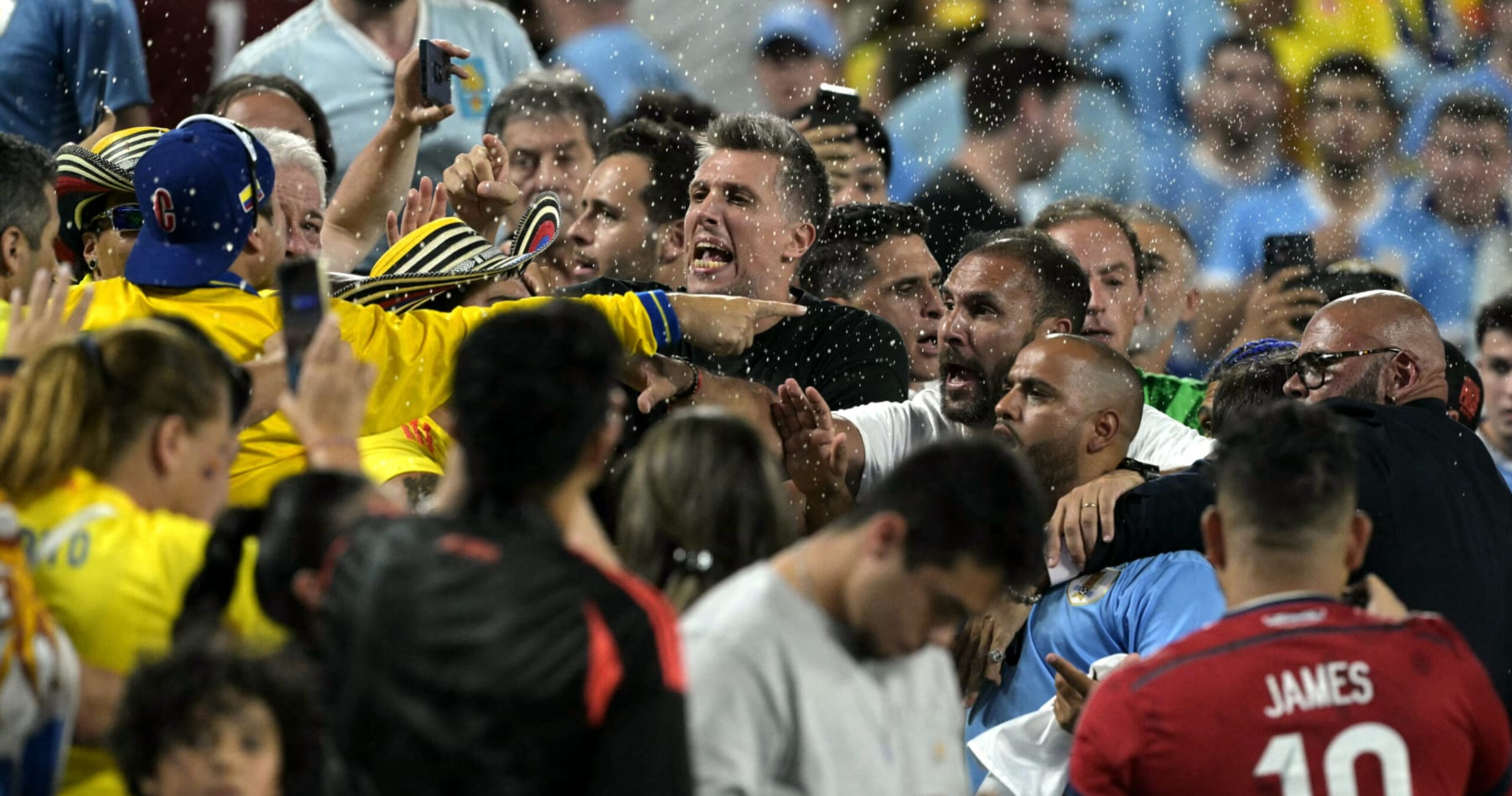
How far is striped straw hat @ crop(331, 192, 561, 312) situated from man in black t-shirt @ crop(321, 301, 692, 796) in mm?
2131

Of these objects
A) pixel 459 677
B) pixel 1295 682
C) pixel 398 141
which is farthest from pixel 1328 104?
pixel 459 677

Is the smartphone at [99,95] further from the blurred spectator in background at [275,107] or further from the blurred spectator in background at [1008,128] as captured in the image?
the blurred spectator in background at [1008,128]

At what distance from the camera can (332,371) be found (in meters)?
3.12

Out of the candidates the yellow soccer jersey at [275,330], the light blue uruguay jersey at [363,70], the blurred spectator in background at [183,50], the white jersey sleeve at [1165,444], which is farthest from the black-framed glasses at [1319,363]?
the blurred spectator in background at [183,50]

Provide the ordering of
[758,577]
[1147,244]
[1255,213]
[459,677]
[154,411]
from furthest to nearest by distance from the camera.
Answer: [1255,213] < [1147,244] < [154,411] < [758,577] < [459,677]

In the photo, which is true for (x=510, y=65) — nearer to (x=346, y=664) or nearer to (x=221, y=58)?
(x=221, y=58)

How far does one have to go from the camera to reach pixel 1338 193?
9.23 m

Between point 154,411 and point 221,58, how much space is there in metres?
4.82

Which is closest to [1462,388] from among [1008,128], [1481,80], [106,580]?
[1008,128]

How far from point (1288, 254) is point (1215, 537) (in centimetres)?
356

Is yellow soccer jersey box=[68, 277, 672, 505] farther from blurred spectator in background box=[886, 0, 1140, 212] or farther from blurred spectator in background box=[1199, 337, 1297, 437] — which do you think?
blurred spectator in background box=[886, 0, 1140, 212]

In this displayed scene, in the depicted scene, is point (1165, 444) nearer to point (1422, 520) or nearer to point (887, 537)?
point (1422, 520)

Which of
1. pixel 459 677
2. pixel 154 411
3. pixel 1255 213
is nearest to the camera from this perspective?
pixel 459 677

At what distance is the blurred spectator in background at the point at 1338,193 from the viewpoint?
8.97 meters
